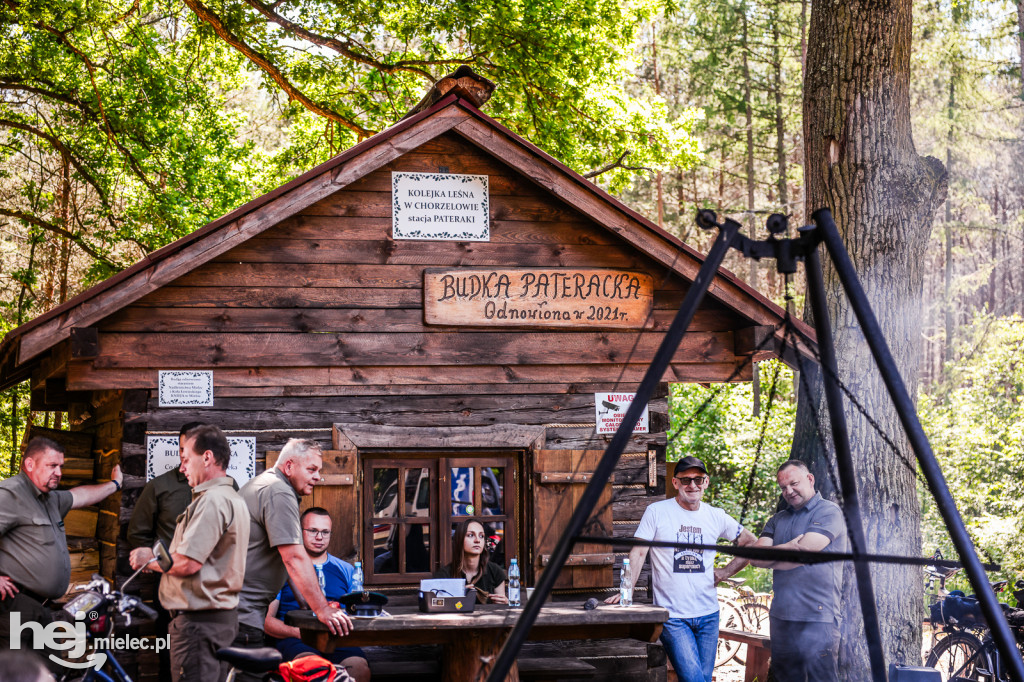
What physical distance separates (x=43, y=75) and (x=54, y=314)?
948cm

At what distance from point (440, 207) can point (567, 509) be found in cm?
274

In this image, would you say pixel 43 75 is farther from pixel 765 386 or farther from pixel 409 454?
pixel 765 386

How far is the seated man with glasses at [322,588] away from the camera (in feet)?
19.9

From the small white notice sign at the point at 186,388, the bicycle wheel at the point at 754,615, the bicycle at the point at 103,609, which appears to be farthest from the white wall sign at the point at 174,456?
the bicycle wheel at the point at 754,615

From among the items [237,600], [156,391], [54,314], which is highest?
[54,314]

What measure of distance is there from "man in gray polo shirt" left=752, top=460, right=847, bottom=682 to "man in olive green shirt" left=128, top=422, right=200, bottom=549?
4.18m

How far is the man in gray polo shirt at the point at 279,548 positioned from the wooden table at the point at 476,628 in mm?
229

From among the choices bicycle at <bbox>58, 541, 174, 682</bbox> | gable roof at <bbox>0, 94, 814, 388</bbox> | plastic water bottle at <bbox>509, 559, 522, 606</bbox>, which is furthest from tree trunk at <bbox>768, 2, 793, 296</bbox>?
bicycle at <bbox>58, 541, 174, 682</bbox>

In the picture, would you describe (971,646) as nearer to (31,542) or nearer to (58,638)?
(58,638)

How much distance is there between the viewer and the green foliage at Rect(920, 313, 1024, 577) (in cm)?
1333

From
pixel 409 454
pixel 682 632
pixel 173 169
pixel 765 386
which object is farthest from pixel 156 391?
pixel 765 386

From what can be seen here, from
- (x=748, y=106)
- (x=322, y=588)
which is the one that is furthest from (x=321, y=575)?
(x=748, y=106)

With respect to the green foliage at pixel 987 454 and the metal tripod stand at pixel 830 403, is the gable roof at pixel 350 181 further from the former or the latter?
the green foliage at pixel 987 454

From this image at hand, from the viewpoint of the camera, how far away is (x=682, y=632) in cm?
648
